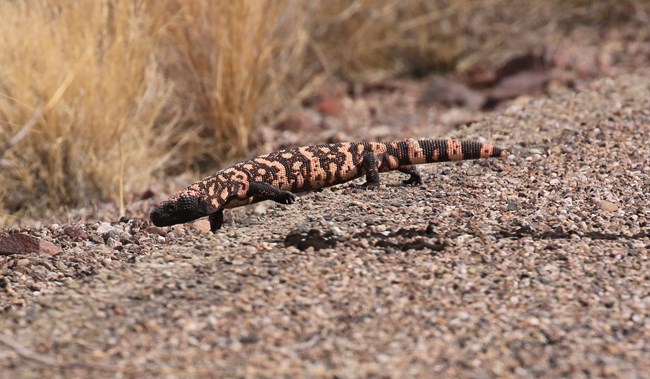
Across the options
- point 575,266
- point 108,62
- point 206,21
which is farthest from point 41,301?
point 206,21

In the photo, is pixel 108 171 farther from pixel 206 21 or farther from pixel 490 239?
pixel 490 239

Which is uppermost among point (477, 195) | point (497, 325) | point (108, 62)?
point (108, 62)

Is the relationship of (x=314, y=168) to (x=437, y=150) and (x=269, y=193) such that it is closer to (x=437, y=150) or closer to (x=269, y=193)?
(x=269, y=193)

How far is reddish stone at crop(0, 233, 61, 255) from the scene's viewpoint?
162 inches

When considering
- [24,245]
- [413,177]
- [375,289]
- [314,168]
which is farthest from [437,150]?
[24,245]

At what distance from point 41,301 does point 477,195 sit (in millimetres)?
2040

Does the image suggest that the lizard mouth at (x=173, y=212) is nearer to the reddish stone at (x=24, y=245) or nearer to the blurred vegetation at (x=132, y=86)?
the reddish stone at (x=24, y=245)

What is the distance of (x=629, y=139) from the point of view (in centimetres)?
518

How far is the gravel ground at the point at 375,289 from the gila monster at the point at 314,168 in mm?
119

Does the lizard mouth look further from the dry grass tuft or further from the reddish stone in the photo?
the dry grass tuft

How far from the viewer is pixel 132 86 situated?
5.96m

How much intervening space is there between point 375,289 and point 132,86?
316cm

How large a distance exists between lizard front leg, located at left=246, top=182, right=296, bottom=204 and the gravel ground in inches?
3.0

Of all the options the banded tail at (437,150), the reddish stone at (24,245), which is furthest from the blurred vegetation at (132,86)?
the banded tail at (437,150)
